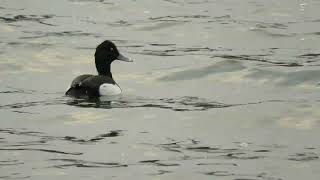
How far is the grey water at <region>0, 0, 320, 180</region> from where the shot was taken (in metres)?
13.6

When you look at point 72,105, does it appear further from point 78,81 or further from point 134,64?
point 134,64

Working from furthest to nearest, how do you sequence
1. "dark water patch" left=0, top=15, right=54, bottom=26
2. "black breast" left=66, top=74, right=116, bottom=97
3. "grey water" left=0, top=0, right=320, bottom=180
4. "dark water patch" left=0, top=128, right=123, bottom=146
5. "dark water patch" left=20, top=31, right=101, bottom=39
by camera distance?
"dark water patch" left=0, top=15, right=54, bottom=26, "dark water patch" left=20, top=31, right=101, bottom=39, "black breast" left=66, top=74, right=116, bottom=97, "dark water patch" left=0, top=128, right=123, bottom=146, "grey water" left=0, top=0, right=320, bottom=180

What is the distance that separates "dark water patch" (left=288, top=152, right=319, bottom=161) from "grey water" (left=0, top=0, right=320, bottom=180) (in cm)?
4

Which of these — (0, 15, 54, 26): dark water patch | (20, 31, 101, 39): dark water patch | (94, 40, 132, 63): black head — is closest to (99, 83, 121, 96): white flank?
(94, 40, 132, 63): black head

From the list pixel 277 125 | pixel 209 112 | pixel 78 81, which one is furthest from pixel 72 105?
pixel 277 125

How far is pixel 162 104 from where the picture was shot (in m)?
18.1

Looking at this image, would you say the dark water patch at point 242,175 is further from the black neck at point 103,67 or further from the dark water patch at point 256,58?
the dark water patch at point 256,58

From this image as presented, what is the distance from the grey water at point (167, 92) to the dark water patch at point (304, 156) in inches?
1.6

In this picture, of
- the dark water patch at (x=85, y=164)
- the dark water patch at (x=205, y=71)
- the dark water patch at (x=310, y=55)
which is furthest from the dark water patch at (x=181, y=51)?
the dark water patch at (x=85, y=164)

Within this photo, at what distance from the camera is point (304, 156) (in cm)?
1393

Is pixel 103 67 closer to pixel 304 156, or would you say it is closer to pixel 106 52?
pixel 106 52

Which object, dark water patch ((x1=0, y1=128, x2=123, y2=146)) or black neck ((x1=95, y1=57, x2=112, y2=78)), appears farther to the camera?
black neck ((x1=95, y1=57, x2=112, y2=78))

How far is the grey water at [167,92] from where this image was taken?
1357cm

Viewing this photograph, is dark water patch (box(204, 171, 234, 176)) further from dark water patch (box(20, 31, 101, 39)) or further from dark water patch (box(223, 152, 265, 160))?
dark water patch (box(20, 31, 101, 39))
